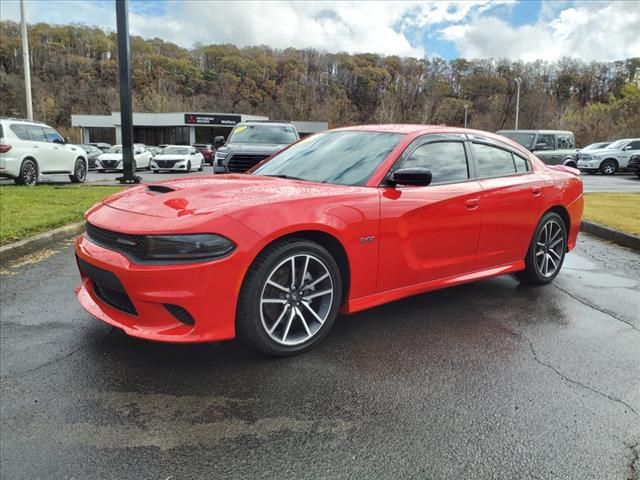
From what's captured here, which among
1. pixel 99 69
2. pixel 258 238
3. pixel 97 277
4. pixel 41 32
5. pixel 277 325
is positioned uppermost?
pixel 41 32

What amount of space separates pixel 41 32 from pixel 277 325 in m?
119

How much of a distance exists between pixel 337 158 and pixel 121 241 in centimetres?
182

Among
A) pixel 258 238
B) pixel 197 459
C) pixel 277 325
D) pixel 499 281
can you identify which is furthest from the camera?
pixel 499 281

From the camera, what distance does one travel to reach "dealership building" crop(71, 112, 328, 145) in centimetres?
5509

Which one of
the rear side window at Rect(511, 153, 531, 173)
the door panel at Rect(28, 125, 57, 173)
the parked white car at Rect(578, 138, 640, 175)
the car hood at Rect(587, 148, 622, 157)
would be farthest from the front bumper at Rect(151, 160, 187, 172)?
the rear side window at Rect(511, 153, 531, 173)

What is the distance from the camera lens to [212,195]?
3.21 meters

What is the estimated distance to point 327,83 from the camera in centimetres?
10225

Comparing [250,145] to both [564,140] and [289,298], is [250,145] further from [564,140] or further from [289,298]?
[564,140]

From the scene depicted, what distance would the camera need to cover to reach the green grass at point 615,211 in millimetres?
8177

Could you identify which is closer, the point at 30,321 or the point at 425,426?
the point at 425,426

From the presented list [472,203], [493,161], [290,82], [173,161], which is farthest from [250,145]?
[290,82]

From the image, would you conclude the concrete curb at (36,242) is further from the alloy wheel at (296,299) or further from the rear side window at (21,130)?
the rear side window at (21,130)

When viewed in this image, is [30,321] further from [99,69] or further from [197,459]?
[99,69]

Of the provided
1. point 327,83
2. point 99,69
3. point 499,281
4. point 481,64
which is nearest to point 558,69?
point 481,64
